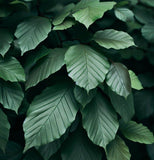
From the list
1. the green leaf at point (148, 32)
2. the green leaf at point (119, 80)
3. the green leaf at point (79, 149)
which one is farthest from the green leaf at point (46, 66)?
the green leaf at point (148, 32)

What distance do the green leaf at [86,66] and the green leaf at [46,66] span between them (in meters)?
0.07

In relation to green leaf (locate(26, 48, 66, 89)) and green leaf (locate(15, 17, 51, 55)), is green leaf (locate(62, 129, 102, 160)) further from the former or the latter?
green leaf (locate(15, 17, 51, 55))

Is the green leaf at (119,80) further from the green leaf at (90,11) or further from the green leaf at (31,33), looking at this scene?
the green leaf at (31,33)

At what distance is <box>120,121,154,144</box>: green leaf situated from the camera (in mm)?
1312

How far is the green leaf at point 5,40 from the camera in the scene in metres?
1.17

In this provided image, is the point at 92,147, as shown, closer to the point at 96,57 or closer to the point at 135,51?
the point at 96,57

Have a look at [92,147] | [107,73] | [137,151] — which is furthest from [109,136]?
[137,151]

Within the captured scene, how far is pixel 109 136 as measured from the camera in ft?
3.71

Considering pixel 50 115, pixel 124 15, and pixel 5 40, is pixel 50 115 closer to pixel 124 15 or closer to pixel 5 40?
pixel 5 40

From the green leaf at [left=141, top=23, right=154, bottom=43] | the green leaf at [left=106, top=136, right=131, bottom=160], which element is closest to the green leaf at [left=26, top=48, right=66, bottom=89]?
the green leaf at [left=106, top=136, right=131, bottom=160]

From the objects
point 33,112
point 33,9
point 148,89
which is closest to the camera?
point 33,112

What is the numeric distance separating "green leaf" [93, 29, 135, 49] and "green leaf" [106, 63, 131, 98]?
10 centimetres

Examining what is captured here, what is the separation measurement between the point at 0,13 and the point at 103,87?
0.64 meters

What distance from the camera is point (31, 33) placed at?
48.5 inches
